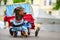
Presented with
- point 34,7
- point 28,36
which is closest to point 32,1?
point 34,7

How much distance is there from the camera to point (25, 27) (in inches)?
162

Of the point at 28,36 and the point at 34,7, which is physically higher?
the point at 34,7

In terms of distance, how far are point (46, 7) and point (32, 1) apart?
0.14 meters

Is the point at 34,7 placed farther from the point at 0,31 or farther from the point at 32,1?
the point at 0,31

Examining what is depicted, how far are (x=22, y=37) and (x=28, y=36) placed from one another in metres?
0.05

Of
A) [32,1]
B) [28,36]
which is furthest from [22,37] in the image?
[32,1]

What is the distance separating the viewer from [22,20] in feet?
13.5

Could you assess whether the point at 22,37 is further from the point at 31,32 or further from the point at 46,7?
the point at 46,7

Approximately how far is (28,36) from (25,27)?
8 cm

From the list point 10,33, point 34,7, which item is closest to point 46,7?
point 34,7

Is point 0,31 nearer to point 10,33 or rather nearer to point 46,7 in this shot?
point 10,33

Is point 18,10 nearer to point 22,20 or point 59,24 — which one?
point 22,20

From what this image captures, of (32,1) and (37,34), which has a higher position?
(32,1)

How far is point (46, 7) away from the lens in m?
4.13
